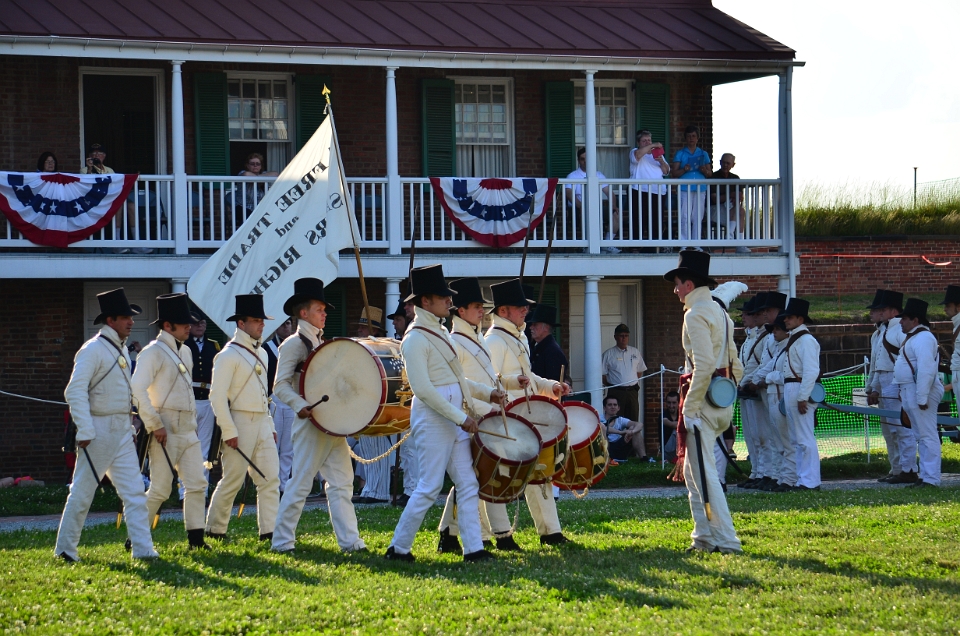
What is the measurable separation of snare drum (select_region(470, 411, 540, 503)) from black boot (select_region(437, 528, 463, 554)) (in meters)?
0.59

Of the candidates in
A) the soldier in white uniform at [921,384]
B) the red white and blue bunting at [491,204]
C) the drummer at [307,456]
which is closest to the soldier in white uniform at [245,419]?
the drummer at [307,456]

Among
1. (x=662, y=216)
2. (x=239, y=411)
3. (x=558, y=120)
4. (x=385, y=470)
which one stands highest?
(x=558, y=120)

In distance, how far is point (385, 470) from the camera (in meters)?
14.1

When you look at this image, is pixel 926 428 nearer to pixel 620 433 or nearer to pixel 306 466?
pixel 620 433

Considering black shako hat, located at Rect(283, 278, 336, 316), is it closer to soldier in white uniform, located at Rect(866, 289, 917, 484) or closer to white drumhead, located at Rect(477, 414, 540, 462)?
white drumhead, located at Rect(477, 414, 540, 462)

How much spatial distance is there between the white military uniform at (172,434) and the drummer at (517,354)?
2.48 metres

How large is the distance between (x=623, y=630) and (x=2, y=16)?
13064 mm

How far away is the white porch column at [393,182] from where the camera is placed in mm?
17422

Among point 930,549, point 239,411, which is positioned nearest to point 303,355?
point 239,411

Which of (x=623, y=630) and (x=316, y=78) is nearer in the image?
(x=623, y=630)

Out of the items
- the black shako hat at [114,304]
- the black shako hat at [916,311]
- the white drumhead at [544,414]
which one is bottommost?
the white drumhead at [544,414]

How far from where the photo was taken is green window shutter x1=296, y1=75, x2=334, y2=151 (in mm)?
18547

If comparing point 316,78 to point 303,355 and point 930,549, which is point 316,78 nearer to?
point 303,355

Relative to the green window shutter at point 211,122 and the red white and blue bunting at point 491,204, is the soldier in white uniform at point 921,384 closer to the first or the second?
the red white and blue bunting at point 491,204
